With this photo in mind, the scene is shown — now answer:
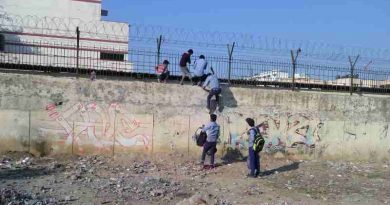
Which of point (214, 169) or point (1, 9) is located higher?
point (1, 9)

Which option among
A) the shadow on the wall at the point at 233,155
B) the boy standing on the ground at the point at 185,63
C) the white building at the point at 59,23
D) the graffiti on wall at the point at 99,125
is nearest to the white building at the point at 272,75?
the boy standing on the ground at the point at 185,63

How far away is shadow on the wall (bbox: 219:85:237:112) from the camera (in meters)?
16.3

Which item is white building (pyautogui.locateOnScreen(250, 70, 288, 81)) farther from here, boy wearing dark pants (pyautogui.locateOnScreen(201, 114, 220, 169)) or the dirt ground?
boy wearing dark pants (pyautogui.locateOnScreen(201, 114, 220, 169))

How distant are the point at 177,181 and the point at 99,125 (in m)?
3.34

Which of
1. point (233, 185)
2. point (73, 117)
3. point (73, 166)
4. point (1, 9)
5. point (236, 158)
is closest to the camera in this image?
point (233, 185)

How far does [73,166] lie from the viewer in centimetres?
1396

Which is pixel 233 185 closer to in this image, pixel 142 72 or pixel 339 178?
pixel 339 178

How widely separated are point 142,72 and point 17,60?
12.2 feet

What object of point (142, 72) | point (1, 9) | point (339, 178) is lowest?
point (339, 178)

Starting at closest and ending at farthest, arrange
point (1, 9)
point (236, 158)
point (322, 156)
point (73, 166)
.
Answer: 1. point (73, 166)
2. point (236, 158)
3. point (322, 156)
4. point (1, 9)

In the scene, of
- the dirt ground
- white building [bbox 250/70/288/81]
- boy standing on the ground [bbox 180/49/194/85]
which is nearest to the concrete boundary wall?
the dirt ground

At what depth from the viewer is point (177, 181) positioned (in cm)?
1305

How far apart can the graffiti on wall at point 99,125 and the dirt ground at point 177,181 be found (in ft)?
1.51

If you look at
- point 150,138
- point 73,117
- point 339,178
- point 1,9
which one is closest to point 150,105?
point 150,138
